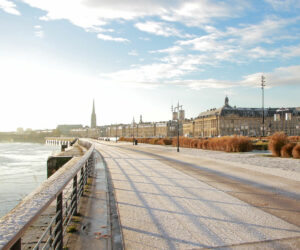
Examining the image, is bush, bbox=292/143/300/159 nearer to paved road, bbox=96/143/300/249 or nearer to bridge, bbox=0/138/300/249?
paved road, bbox=96/143/300/249

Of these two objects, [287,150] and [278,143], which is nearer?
[287,150]

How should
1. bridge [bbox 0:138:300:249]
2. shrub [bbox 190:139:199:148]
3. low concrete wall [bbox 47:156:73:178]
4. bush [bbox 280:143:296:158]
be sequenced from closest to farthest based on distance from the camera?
1. bridge [bbox 0:138:300:249]
2. low concrete wall [bbox 47:156:73:178]
3. bush [bbox 280:143:296:158]
4. shrub [bbox 190:139:199:148]

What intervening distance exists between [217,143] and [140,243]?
28811 millimetres

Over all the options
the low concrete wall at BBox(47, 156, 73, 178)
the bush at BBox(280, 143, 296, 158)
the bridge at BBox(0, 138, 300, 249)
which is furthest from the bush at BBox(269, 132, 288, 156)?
the low concrete wall at BBox(47, 156, 73, 178)

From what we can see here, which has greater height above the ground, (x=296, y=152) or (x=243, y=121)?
(x=243, y=121)

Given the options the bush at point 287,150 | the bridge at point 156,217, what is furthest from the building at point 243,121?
the bridge at point 156,217

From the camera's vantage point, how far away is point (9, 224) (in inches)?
84.5

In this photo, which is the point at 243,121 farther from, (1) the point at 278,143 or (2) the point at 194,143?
(1) the point at 278,143

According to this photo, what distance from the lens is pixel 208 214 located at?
6254 mm

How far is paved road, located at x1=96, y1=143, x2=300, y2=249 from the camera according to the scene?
15.2ft

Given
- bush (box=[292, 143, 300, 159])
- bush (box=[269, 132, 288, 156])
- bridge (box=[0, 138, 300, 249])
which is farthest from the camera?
bush (box=[269, 132, 288, 156])

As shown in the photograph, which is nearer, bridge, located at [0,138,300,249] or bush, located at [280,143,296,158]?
bridge, located at [0,138,300,249]

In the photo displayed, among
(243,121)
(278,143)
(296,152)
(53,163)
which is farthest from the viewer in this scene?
(243,121)

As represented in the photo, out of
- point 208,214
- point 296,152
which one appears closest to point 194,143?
point 296,152
